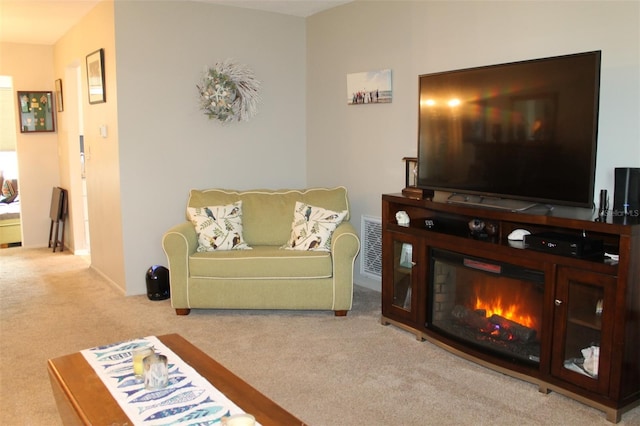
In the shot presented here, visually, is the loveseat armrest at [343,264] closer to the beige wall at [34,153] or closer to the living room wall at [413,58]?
the living room wall at [413,58]

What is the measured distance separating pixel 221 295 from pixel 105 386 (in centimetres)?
198

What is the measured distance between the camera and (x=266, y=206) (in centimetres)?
462

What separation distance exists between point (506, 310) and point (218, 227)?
2.20m

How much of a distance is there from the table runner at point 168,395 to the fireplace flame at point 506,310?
5.68 ft

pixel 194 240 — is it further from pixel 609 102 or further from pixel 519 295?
pixel 609 102

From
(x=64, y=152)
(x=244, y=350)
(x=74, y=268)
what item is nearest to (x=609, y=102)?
(x=244, y=350)

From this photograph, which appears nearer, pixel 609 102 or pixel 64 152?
pixel 609 102

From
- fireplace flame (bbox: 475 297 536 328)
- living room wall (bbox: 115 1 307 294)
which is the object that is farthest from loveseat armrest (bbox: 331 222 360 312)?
living room wall (bbox: 115 1 307 294)

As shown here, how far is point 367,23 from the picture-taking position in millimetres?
4613

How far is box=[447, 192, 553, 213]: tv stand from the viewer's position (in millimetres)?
3134

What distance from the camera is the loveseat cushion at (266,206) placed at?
452 centimetres

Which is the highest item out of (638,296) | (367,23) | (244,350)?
(367,23)

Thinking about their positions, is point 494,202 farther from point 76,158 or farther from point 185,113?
point 76,158

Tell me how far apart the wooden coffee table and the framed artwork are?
274 cm
